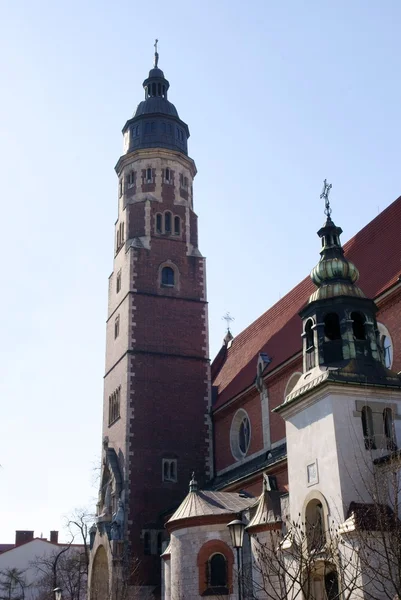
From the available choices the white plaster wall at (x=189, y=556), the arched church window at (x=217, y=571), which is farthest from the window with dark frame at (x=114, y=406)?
the arched church window at (x=217, y=571)

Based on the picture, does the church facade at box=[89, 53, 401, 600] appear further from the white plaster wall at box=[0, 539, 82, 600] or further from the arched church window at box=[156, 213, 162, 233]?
the white plaster wall at box=[0, 539, 82, 600]

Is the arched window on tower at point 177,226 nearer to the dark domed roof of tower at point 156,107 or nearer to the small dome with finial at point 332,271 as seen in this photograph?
the dark domed roof of tower at point 156,107

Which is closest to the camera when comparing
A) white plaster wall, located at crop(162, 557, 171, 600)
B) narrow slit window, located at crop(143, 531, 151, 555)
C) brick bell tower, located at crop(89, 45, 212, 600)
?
white plaster wall, located at crop(162, 557, 171, 600)

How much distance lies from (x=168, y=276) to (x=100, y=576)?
605 inches

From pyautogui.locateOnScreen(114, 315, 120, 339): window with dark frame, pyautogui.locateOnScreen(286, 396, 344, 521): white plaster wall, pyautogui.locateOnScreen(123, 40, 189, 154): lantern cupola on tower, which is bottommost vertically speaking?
pyautogui.locateOnScreen(286, 396, 344, 521): white plaster wall

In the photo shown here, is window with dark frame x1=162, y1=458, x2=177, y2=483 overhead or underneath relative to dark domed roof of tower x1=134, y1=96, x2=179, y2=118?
underneath

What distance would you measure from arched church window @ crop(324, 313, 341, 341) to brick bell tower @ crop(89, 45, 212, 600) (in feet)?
45.4

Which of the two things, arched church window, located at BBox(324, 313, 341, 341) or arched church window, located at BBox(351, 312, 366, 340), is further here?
arched church window, located at BBox(324, 313, 341, 341)

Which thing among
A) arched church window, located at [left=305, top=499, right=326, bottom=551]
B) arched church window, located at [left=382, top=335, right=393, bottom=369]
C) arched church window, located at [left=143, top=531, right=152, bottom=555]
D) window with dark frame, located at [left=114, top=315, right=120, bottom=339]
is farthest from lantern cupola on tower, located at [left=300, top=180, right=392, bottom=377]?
window with dark frame, located at [left=114, top=315, right=120, bottom=339]

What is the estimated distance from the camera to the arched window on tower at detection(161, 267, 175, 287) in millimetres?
40562

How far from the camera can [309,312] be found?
78.8 feet

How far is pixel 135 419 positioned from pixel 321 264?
15335 mm

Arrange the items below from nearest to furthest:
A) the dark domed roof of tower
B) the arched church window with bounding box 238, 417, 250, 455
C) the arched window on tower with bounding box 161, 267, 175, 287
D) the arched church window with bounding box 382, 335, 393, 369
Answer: the arched church window with bounding box 382, 335, 393, 369
the arched church window with bounding box 238, 417, 250, 455
the arched window on tower with bounding box 161, 267, 175, 287
the dark domed roof of tower

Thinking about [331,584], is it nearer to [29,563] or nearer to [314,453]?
[314,453]
